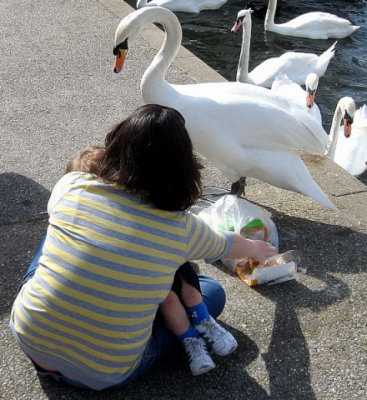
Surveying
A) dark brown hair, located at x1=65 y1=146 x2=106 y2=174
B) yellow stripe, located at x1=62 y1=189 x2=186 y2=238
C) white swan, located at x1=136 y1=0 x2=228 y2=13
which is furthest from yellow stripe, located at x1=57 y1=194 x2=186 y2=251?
white swan, located at x1=136 y1=0 x2=228 y2=13

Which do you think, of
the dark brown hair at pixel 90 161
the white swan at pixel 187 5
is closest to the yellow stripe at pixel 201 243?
the dark brown hair at pixel 90 161

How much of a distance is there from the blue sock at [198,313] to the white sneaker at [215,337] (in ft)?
0.06

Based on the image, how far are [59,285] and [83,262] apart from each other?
0.12 m

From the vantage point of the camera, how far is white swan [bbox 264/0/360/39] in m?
9.74

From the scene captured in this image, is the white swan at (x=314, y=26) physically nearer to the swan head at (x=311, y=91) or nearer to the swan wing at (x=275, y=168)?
the swan head at (x=311, y=91)

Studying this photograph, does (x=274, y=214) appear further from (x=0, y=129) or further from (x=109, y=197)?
(x=0, y=129)

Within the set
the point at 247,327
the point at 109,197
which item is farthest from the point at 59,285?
the point at 247,327

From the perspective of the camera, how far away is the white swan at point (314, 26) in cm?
974

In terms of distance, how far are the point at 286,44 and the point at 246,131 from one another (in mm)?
6529

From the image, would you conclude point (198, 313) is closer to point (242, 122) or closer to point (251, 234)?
point (251, 234)

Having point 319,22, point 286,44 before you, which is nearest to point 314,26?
point 319,22

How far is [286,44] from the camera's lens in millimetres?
9914

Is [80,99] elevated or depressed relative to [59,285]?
depressed

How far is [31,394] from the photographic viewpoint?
8.16 feet
